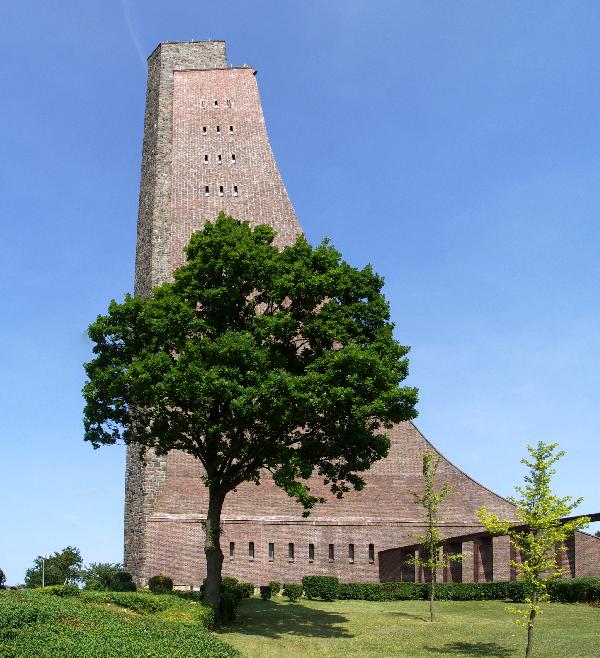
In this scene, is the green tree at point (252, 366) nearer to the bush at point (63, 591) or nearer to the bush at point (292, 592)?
the bush at point (63, 591)

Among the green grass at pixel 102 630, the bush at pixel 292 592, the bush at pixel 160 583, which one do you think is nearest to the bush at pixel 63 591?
the green grass at pixel 102 630

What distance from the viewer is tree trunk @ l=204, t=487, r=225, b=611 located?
3048cm

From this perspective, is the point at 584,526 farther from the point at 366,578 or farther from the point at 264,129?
the point at 264,129

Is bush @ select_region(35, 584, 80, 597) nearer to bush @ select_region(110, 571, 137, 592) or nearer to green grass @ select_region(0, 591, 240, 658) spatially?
green grass @ select_region(0, 591, 240, 658)

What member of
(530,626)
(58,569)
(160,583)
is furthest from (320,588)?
(58,569)

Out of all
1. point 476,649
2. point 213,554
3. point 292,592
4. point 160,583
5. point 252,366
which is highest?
point 252,366

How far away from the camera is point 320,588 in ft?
140

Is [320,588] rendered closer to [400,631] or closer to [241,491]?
[241,491]

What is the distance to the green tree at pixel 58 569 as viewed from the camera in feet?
285

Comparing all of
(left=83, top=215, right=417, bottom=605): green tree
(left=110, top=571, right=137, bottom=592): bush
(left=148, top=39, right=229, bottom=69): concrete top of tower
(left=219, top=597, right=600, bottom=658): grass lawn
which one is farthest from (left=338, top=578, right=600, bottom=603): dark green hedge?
(left=148, top=39, right=229, bottom=69): concrete top of tower

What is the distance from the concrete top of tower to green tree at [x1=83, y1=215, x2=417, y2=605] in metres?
34.8

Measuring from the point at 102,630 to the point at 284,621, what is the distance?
41.7 feet

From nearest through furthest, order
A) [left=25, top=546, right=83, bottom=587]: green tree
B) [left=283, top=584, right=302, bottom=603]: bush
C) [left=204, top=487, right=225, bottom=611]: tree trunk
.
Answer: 1. [left=204, top=487, right=225, bottom=611]: tree trunk
2. [left=283, top=584, right=302, bottom=603]: bush
3. [left=25, top=546, right=83, bottom=587]: green tree

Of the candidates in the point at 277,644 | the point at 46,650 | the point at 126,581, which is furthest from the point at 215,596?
the point at 126,581
